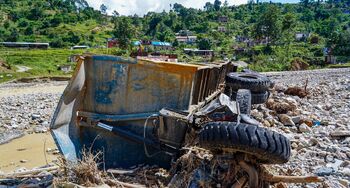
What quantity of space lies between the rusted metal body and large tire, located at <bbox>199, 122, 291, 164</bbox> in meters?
1.22

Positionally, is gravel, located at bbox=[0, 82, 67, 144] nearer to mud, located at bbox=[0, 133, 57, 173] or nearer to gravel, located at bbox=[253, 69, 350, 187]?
mud, located at bbox=[0, 133, 57, 173]

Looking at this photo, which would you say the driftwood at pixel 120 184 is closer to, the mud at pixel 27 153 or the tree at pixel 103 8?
the mud at pixel 27 153

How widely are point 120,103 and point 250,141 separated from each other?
238cm

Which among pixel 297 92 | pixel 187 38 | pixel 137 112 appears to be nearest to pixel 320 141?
pixel 137 112

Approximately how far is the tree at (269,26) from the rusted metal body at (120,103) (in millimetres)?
68126

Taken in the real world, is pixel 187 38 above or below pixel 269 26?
below

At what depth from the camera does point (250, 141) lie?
3496mm

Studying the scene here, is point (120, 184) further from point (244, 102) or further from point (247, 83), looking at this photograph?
point (247, 83)

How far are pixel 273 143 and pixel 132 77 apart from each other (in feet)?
7.90

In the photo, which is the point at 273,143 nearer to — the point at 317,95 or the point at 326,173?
the point at 326,173

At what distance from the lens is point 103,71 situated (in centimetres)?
521

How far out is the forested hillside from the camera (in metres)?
61.7

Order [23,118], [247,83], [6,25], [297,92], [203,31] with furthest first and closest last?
Result: [203,31] → [6,25] → [297,92] → [23,118] → [247,83]

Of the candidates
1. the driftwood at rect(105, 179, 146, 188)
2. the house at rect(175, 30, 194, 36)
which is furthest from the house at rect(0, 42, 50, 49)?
the driftwood at rect(105, 179, 146, 188)
